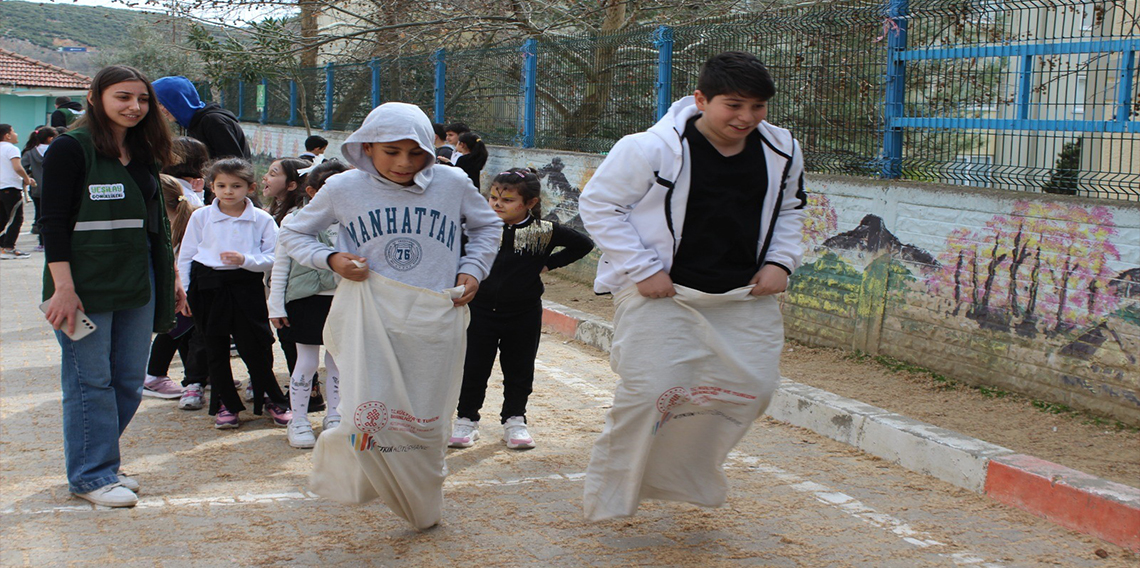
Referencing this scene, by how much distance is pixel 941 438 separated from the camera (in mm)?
5305

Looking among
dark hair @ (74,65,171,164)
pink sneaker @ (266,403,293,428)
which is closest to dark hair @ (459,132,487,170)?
pink sneaker @ (266,403,293,428)

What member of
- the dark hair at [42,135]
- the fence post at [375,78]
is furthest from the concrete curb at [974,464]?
the fence post at [375,78]

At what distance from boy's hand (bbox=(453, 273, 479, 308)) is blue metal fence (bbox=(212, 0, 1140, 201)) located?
3.88m

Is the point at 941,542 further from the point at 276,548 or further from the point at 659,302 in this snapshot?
the point at 276,548

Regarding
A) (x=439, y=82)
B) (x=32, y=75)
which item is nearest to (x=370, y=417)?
(x=439, y=82)

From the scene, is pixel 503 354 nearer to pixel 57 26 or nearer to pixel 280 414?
Result: pixel 280 414

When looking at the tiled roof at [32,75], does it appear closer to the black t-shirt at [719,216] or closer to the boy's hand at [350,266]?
the boy's hand at [350,266]

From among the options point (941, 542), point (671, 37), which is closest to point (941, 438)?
point (941, 542)

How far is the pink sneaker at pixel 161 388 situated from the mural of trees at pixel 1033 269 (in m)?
4.83

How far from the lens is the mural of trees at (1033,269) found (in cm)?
580

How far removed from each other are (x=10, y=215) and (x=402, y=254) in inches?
502

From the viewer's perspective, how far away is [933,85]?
706cm

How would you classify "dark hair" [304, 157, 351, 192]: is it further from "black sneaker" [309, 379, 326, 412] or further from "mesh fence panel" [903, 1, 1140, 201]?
"mesh fence panel" [903, 1, 1140, 201]

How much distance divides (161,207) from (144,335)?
0.58m
